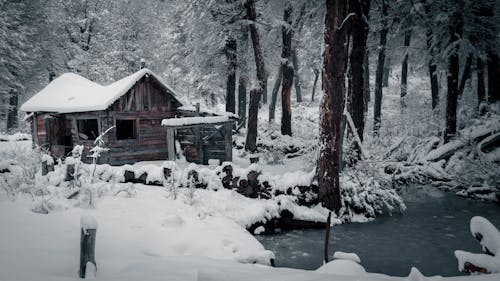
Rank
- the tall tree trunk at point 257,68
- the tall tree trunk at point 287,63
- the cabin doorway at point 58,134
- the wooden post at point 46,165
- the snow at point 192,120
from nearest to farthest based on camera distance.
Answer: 1. the wooden post at point 46,165
2. the snow at point 192,120
3. the tall tree trunk at point 257,68
4. the tall tree trunk at point 287,63
5. the cabin doorway at point 58,134

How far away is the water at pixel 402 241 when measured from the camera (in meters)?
6.96

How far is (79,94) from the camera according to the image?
60.7ft

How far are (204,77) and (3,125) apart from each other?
2116 centimetres

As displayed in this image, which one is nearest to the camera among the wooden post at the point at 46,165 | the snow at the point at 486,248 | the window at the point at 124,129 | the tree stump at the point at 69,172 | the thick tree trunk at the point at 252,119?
the snow at the point at 486,248

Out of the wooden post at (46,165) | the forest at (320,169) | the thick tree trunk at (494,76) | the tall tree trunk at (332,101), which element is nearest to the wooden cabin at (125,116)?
the forest at (320,169)

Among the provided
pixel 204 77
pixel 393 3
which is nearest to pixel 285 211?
pixel 393 3

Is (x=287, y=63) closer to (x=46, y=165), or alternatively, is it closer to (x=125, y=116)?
(x=125, y=116)

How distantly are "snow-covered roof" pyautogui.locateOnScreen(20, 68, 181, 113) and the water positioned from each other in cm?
1130

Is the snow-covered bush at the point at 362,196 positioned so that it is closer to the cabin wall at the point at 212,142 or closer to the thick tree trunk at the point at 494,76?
the cabin wall at the point at 212,142

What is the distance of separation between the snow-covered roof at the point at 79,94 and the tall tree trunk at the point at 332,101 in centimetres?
1086

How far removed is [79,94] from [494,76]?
20.2m

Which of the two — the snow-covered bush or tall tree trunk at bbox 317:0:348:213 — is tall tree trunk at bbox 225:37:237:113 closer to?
the snow-covered bush

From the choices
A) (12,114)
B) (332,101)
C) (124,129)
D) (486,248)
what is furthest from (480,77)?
(12,114)

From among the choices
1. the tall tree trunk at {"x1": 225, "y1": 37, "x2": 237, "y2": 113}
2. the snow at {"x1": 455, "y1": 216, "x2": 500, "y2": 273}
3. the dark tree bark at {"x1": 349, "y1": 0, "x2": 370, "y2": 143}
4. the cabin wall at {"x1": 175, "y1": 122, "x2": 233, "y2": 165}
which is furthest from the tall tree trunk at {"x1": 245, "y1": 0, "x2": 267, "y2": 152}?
the snow at {"x1": 455, "y1": 216, "x2": 500, "y2": 273}
